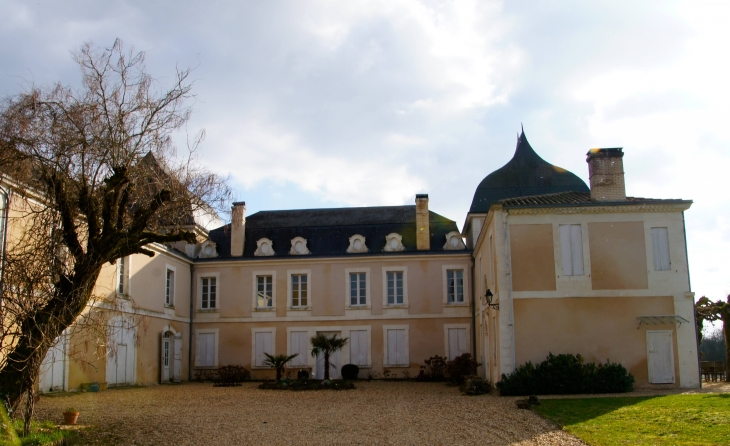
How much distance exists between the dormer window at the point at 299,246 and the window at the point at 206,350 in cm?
406

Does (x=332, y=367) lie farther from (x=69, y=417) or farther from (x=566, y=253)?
(x=69, y=417)

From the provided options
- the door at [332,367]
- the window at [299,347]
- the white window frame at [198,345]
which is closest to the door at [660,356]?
the door at [332,367]

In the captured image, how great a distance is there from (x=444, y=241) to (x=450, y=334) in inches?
129

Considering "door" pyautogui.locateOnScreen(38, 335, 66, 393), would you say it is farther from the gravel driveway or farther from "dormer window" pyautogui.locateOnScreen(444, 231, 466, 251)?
"dormer window" pyautogui.locateOnScreen(444, 231, 466, 251)

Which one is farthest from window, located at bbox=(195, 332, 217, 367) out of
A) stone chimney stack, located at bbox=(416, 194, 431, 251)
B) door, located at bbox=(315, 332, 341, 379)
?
stone chimney stack, located at bbox=(416, 194, 431, 251)

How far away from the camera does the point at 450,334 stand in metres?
22.4

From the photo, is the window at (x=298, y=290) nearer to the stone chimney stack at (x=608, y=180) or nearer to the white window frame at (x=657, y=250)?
the stone chimney stack at (x=608, y=180)

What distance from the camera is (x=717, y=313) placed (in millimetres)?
18516

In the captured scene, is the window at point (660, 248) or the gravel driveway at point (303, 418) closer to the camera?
the gravel driveway at point (303, 418)

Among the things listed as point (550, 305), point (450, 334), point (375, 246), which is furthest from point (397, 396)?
point (375, 246)

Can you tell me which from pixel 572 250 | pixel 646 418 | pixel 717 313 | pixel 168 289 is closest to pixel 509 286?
pixel 572 250

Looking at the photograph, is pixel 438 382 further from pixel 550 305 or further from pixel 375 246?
pixel 550 305

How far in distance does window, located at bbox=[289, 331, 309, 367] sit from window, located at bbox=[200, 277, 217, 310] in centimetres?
315

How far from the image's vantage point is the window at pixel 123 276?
60.2 feet
